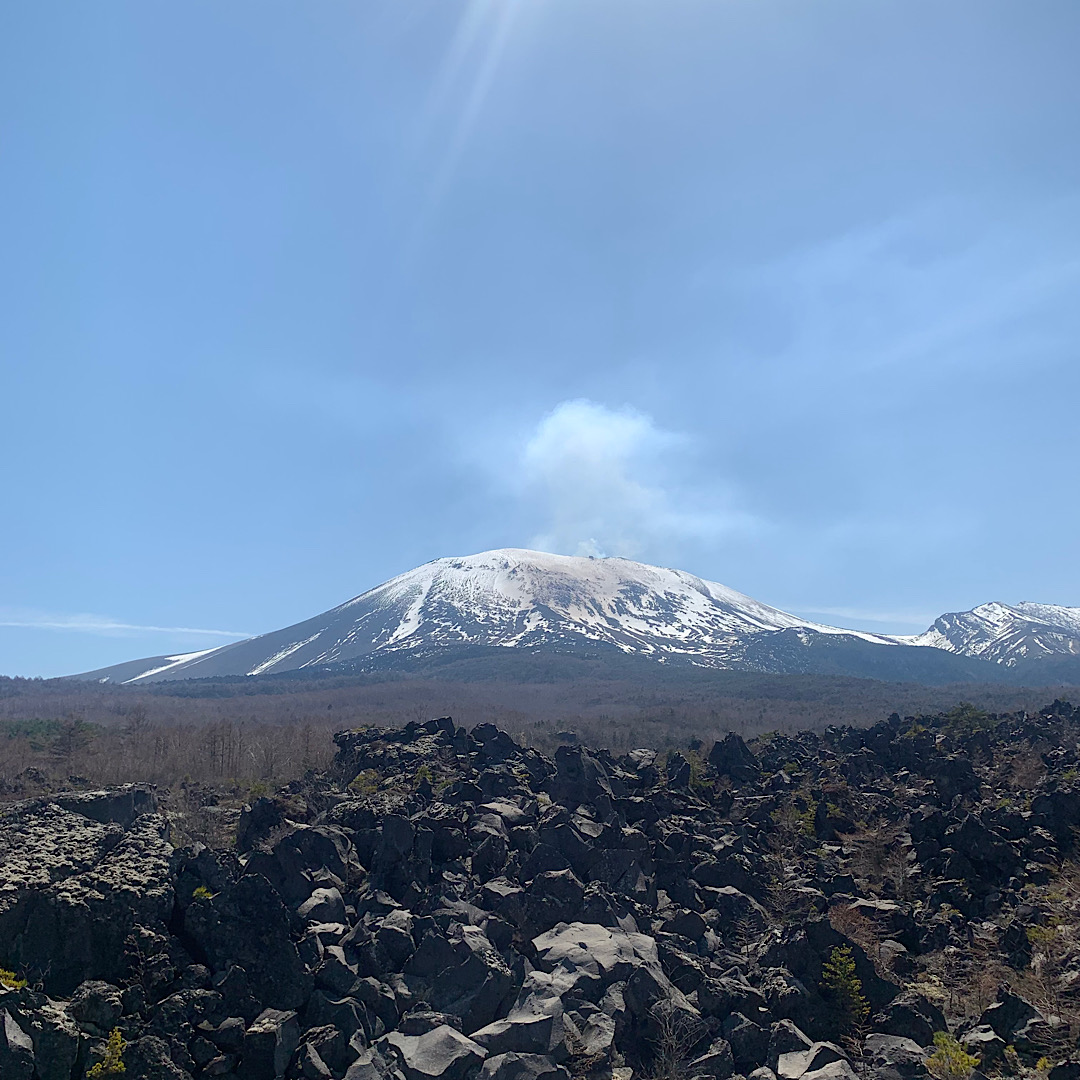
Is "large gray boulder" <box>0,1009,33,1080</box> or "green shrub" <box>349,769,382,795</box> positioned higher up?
"green shrub" <box>349,769,382,795</box>

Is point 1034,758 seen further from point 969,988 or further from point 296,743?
point 296,743

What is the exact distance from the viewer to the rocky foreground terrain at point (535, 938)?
30.7m

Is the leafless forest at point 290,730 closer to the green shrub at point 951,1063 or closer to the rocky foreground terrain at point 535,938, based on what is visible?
the rocky foreground terrain at point 535,938

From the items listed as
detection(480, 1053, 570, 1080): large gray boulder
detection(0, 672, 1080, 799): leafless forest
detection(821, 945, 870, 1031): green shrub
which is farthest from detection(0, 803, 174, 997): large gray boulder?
detection(0, 672, 1080, 799): leafless forest

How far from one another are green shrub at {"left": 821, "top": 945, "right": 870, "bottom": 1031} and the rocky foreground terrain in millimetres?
101

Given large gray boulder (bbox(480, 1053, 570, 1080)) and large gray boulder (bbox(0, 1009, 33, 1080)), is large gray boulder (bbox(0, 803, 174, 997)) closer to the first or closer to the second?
large gray boulder (bbox(0, 1009, 33, 1080))

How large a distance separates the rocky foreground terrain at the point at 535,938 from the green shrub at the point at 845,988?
101mm

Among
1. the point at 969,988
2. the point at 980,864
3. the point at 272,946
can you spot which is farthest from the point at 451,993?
the point at 980,864

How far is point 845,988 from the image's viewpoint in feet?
119

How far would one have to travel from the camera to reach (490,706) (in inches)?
7549

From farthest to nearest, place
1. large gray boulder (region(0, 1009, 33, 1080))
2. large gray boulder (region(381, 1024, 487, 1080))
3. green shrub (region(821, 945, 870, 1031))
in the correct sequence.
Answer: green shrub (region(821, 945, 870, 1031))
large gray boulder (region(381, 1024, 487, 1080))
large gray boulder (region(0, 1009, 33, 1080))

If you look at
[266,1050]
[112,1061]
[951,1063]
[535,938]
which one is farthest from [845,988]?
[112,1061]

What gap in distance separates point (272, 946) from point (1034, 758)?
68857 mm

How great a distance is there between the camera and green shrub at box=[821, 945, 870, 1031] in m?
35.8
